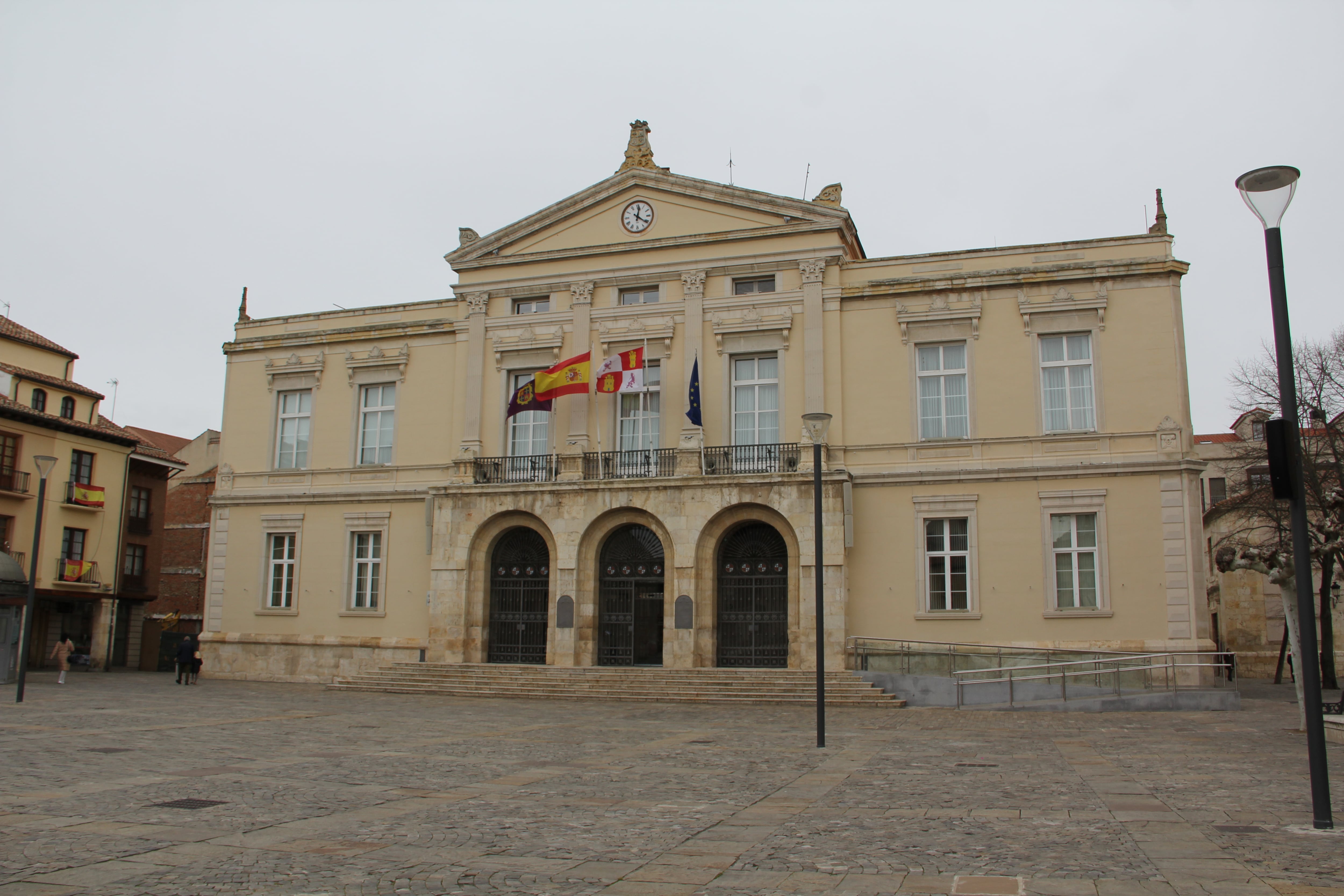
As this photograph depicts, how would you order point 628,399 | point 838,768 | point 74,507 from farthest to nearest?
point 74,507 < point 628,399 < point 838,768

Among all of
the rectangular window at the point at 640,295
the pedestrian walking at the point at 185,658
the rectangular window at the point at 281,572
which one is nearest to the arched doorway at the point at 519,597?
the rectangular window at the point at 281,572

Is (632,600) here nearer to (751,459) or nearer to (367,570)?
(751,459)

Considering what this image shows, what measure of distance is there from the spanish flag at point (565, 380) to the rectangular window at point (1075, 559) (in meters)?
13.4

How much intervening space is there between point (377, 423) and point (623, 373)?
31.3 ft

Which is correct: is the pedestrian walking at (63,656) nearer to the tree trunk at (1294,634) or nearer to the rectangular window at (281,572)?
the rectangular window at (281,572)

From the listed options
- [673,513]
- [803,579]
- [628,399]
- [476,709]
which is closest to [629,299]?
[628,399]

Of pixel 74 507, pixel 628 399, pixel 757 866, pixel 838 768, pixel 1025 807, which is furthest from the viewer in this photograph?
pixel 74 507

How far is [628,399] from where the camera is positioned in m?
31.9

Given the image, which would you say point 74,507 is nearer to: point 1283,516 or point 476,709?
point 476,709

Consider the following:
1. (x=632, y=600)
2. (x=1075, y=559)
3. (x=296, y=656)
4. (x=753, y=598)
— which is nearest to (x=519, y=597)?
(x=632, y=600)

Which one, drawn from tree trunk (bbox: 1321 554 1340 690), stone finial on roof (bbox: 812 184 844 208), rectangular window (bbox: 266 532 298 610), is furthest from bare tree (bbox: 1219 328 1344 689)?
rectangular window (bbox: 266 532 298 610)

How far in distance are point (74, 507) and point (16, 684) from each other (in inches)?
521

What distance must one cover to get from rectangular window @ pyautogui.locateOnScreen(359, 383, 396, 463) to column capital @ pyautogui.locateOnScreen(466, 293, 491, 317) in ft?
12.1

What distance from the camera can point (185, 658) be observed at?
31.0 m
